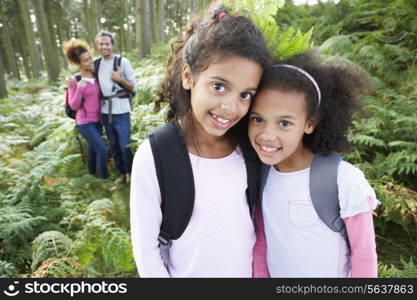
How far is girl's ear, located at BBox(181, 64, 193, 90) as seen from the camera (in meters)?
1.45

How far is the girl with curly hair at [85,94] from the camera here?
4242 mm

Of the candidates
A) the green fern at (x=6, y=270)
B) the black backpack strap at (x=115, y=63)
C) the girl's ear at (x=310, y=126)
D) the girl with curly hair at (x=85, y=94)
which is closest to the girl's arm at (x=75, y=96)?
the girl with curly hair at (x=85, y=94)

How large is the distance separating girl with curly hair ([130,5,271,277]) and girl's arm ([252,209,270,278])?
0.13 metres

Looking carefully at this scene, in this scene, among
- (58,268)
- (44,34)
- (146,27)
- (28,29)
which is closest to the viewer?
(58,268)

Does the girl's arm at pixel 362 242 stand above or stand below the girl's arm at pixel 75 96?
below

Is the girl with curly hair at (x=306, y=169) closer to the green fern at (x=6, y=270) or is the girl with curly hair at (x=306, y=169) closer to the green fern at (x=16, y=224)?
the green fern at (x=6, y=270)

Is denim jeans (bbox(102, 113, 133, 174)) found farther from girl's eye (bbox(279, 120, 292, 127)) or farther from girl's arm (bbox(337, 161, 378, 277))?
girl's arm (bbox(337, 161, 378, 277))

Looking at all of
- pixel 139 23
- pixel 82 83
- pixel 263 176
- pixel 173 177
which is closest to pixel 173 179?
pixel 173 177

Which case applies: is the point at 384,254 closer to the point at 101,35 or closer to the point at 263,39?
the point at 263,39

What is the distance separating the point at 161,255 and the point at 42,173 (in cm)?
309

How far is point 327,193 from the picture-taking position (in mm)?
1450

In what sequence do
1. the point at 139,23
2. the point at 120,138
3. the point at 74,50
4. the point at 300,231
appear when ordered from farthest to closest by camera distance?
1. the point at 139,23
2. the point at 120,138
3. the point at 74,50
4. the point at 300,231

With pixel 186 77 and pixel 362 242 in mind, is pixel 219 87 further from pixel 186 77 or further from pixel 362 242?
pixel 362 242

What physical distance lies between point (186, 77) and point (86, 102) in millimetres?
3360
